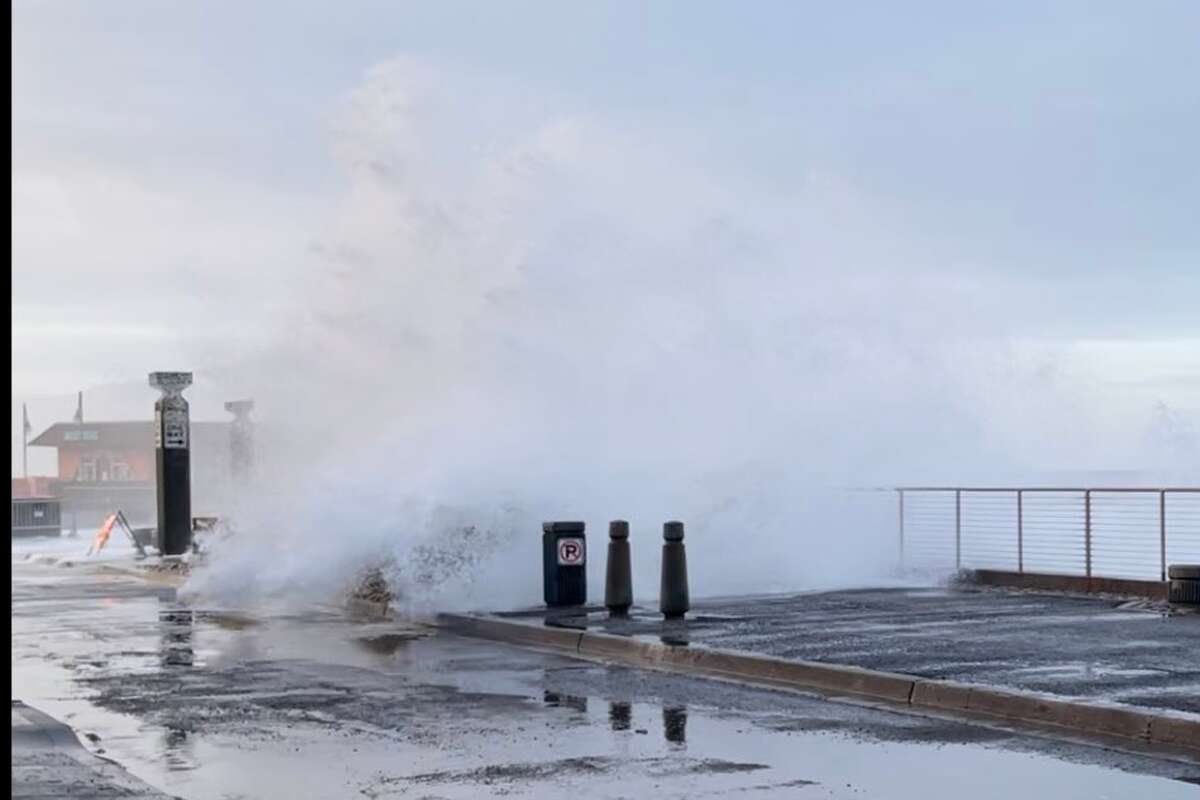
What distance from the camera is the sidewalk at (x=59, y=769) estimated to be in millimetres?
9219

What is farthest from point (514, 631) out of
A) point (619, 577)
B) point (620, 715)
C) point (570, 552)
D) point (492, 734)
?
point (492, 734)

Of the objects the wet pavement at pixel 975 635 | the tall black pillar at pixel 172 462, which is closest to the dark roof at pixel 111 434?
the tall black pillar at pixel 172 462

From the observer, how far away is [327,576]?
2381 centimetres

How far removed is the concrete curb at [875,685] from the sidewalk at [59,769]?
18.5ft

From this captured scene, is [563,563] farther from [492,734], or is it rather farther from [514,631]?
[492,734]

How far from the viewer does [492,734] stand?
1170cm

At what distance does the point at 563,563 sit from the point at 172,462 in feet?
46.4

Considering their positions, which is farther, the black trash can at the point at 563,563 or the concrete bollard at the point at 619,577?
the black trash can at the point at 563,563

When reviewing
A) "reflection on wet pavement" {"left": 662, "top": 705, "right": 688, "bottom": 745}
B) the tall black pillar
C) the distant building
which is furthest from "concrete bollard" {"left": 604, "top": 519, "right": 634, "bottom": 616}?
the distant building

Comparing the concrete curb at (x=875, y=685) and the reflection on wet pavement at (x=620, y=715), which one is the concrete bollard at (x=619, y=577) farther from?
the reflection on wet pavement at (x=620, y=715)

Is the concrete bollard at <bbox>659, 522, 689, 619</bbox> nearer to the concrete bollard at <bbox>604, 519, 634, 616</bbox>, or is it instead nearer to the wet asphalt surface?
the concrete bollard at <bbox>604, 519, 634, 616</bbox>

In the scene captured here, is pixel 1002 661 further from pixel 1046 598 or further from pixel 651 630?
pixel 1046 598

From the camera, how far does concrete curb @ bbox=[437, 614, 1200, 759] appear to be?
11352 millimetres

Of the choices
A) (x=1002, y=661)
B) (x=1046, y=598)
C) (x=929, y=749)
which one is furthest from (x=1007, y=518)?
(x=929, y=749)
